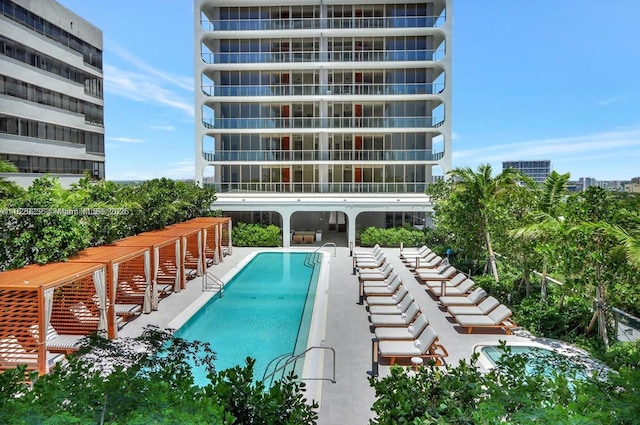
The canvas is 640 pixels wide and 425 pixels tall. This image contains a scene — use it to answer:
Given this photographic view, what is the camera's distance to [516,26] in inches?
1003

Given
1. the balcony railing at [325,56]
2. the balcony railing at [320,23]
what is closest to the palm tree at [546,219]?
the balcony railing at [325,56]

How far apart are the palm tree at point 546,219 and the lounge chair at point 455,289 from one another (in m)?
2.48

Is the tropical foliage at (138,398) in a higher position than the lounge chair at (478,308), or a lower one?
higher

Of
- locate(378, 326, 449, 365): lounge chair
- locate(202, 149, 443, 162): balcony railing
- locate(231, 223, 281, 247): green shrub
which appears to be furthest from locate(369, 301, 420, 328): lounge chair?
locate(202, 149, 443, 162): balcony railing

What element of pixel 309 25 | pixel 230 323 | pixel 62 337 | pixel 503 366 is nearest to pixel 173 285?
pixel 230 323

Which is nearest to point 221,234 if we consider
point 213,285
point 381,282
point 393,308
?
point 213,285

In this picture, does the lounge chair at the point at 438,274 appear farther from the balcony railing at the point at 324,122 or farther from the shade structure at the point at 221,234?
the balcony railing at the point at 324,122

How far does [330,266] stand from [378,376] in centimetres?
1344

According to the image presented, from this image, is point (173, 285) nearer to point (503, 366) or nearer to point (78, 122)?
point (503, 366)

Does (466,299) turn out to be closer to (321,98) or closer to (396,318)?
(396,318)

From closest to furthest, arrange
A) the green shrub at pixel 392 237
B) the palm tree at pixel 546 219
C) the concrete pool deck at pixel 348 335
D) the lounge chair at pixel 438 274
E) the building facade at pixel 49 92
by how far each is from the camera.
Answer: the concrete pool deck at pixel 348 335, the palm tree at pixel 546 219, the lounge chair at pixel 438 274, the green shrub at pixel 392 237, the building facade at pixel 49 92

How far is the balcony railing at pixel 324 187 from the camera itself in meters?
31.8

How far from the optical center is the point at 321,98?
104 ft

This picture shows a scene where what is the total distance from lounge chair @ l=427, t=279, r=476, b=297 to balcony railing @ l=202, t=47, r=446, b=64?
2091 cm
